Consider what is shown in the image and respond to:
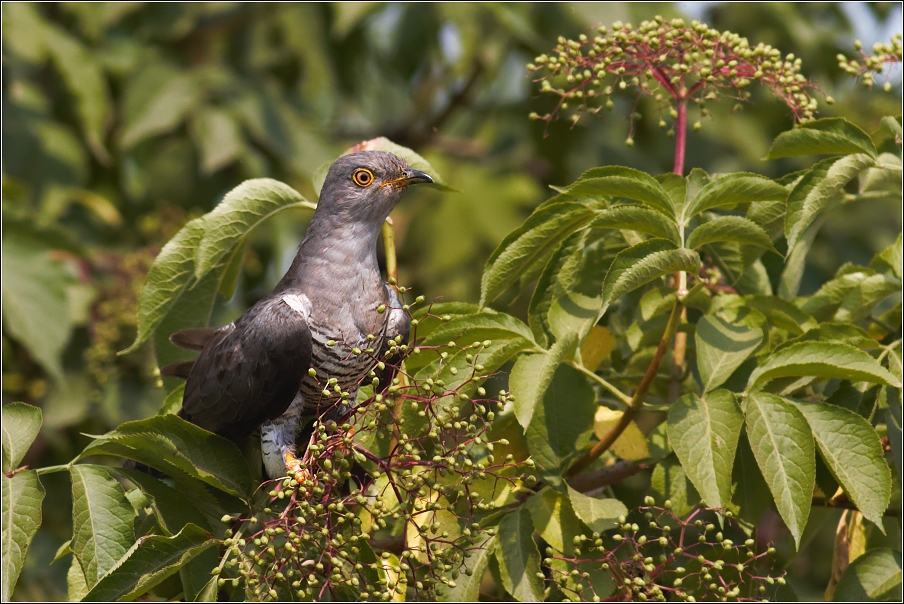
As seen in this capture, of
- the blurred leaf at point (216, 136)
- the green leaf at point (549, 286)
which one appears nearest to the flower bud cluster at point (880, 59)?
the green leaf at point (549, 286)

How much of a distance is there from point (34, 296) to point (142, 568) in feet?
7.59

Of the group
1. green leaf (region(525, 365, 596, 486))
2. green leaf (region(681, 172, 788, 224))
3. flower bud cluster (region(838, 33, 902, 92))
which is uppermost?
flower bud cluster (region(838, 33, 902, 92))

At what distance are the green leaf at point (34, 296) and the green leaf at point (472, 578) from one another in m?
2.47

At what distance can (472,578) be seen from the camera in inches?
92.7

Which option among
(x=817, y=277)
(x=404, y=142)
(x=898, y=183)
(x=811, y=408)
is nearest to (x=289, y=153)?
(x=404, y=142)

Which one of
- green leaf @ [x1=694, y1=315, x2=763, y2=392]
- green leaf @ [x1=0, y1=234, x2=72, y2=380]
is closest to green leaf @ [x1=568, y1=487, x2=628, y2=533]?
green leaf @ [x1=694, y1=315, x2=763, y2=392]

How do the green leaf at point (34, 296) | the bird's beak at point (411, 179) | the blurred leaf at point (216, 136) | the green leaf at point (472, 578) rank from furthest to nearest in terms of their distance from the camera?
the blurred leaf at point (216, 136), the green leaf at point (34, 296), the bird's beak at point (411, 179), the green leaf at point (472, 578)

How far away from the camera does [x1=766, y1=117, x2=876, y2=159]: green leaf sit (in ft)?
7.89

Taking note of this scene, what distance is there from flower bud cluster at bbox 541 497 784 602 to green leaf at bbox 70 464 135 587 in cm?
99

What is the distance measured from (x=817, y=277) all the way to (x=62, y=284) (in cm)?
415

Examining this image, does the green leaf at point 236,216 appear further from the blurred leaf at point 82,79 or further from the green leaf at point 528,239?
the blurred leaf at point 82,79

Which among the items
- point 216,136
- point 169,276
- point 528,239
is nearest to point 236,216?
point 169,276

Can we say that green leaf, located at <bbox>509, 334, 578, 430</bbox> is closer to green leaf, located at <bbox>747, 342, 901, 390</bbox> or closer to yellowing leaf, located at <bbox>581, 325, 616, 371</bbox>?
yellowing leaf, located at <bbox>581, 325, 616, 371</bbox>

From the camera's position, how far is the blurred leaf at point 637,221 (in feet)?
7.34
